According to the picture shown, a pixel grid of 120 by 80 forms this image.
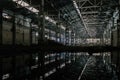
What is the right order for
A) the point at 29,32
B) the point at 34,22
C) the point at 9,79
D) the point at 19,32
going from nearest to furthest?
the point at 9,79, the point at 19,32, the point at 29,32, the point at 34,22

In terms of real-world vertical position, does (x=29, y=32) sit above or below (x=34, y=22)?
below

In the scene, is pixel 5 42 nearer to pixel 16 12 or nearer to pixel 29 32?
pixel 16 12

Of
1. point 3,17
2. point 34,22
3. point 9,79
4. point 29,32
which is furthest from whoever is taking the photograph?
point 34,22

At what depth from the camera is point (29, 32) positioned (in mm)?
24438

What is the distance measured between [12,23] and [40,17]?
5259 mm

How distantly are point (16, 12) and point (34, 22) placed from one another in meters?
6.21

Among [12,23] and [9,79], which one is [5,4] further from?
[9,79]

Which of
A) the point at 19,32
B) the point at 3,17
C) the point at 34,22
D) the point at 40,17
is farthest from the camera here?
the point at 34,22

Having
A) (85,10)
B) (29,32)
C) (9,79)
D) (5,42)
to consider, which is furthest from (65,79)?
(29,32)

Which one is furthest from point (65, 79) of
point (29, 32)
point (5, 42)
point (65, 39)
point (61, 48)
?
point (65, 39)

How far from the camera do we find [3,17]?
17641 millimetres

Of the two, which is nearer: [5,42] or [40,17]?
[40,17]

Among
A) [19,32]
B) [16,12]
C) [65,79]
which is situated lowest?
[65,79]

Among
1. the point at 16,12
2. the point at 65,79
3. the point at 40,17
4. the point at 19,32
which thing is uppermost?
the point at 16,12
